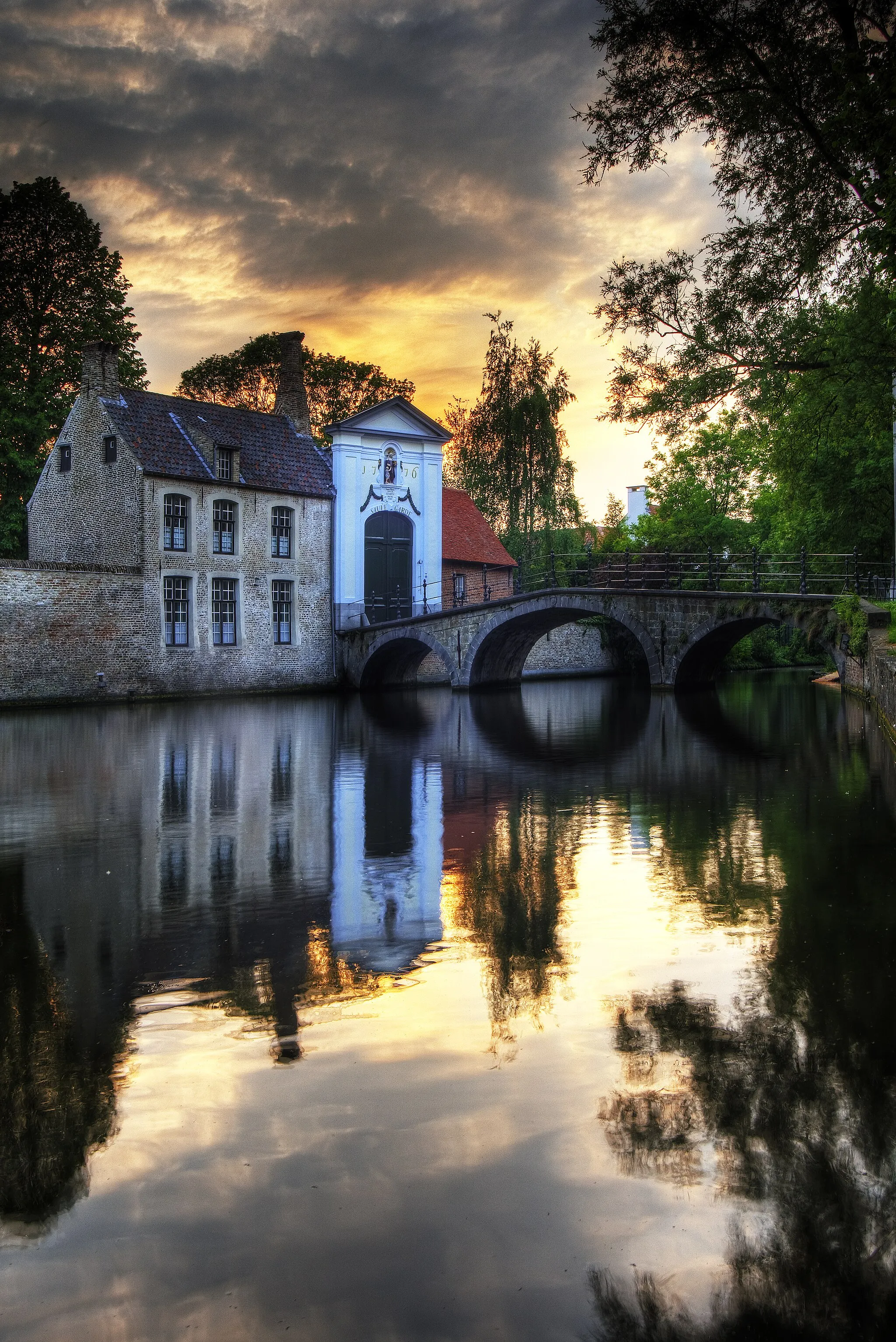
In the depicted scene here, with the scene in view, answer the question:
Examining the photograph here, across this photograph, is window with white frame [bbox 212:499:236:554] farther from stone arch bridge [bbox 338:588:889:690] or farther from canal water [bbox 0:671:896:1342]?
canal water [bbox 0:671:896:1342]

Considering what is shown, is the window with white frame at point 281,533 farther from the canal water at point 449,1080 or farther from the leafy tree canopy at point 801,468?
the canal water at point 449,1080

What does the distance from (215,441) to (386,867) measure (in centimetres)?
2353

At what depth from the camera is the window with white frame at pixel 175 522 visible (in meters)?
28.1

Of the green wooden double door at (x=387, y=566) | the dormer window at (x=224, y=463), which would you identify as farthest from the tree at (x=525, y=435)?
the dormer window at (x=224, y=463)

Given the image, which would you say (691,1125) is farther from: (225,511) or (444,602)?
(444,602)

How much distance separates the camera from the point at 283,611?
31172 mm

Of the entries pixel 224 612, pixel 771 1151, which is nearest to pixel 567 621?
pixel 224 612

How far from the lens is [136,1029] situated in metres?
4.45

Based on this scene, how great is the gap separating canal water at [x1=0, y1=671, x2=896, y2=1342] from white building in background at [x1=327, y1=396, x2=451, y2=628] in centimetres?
2372

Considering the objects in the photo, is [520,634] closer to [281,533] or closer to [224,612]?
[281,533]

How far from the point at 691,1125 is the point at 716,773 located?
9.01m

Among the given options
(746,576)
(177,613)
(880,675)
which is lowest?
(880,675)

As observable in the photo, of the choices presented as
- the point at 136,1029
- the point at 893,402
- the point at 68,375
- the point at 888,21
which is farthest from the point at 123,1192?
the point at 68,375

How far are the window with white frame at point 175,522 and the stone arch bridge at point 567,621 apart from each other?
5654 millimetres
